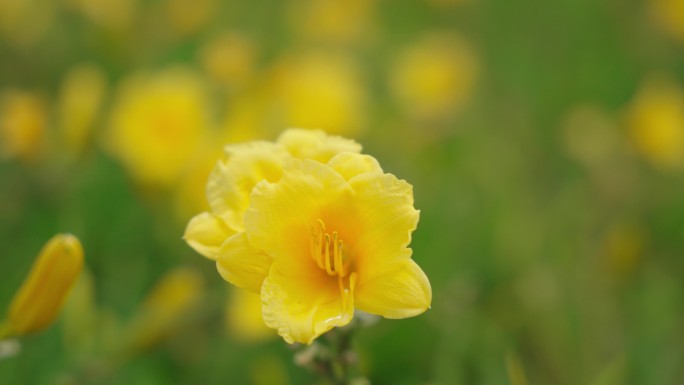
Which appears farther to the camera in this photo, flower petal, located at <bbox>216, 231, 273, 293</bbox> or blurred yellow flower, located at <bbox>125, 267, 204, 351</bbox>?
blurred yellow flower, located at <bbox>125, 267, 204, 351</bbox>

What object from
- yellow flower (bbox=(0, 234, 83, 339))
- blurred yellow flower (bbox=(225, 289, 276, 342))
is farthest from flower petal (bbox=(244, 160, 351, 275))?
blurred yellow flower (bbox=(225, 289, 276, 342))

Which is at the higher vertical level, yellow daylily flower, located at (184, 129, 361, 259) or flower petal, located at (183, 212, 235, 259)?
yellow daylily flower, located at (184, 129, 361, 259)

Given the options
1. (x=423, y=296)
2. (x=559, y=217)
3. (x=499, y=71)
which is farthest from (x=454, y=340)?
(x=499, y=71)

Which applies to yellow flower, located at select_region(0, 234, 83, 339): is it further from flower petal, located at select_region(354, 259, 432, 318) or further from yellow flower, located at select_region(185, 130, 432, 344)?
flower petal, located at select_region(354, 259, 432, 318)

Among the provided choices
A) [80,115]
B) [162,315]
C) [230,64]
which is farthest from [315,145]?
[230,64]

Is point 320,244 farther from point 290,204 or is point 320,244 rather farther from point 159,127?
point 159,127

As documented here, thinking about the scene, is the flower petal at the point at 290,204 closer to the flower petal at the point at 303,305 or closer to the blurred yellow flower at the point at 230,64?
the flower petal at the point at 303,305
